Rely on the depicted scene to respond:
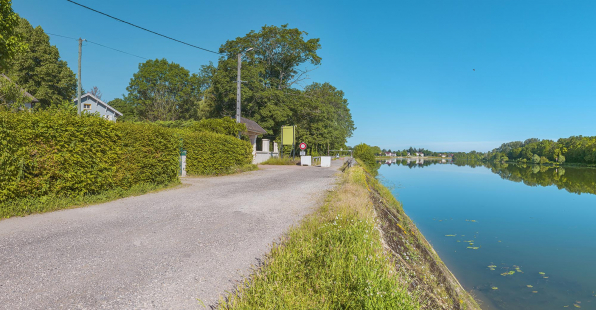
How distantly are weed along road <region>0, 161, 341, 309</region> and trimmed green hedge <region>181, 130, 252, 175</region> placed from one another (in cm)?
585

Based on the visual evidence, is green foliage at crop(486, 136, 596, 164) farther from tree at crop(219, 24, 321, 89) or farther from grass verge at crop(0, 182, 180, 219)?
grass verge at crop(0, 182, 180, 219)

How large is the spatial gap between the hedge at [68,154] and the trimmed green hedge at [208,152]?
374cm

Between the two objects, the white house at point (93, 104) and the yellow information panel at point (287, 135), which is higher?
the white house at point (93, 104)

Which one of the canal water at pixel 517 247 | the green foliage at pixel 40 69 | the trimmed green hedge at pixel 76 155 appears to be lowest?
the canal water at pixel 517 247

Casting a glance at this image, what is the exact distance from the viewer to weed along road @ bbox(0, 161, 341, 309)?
111 inches

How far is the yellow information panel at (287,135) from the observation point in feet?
97.0

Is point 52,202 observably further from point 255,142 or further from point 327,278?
point 255,142

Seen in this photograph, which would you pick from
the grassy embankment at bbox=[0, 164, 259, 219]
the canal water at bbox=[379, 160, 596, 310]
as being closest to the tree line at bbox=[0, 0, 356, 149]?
the canal water at bbox=[379, 160, 596, 310]

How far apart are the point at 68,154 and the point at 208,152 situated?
678 cm

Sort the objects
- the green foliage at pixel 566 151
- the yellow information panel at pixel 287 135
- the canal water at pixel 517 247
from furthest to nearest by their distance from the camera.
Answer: the green foliage at pixel 566 151
the yellow information panel at pixel 287 135
the canal water at pixel 517 247

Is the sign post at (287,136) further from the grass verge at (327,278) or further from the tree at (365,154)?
the grass verge at (327,278)

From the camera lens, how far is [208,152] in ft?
43.3

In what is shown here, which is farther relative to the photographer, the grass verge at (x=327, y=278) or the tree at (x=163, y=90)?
the tree at (x=163, y=90)

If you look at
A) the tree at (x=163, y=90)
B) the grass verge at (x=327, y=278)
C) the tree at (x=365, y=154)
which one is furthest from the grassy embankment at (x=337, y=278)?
the tree at (x=163, y=90)
